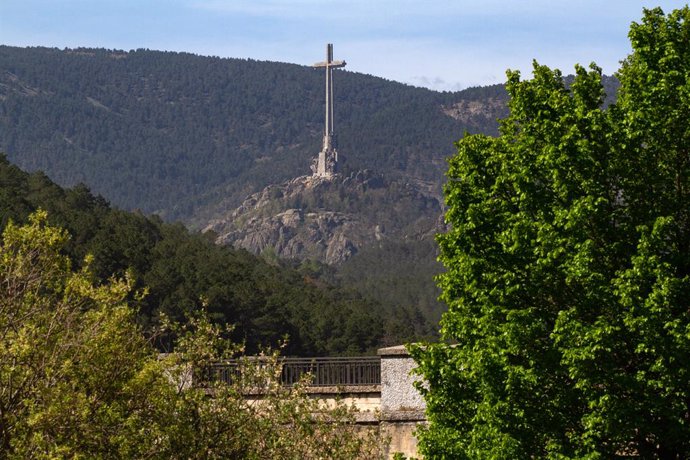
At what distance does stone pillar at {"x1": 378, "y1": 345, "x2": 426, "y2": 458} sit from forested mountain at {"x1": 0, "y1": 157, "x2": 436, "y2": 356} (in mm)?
50829

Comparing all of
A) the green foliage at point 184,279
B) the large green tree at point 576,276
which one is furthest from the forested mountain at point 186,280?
the large green tree at point 576,276

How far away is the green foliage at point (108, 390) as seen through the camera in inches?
619

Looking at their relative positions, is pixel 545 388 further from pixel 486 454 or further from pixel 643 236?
pixel 643 236

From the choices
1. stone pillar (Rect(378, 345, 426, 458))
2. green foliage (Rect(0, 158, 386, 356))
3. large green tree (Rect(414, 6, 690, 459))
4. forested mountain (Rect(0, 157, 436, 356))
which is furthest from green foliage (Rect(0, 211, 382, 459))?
forested mountain (Rect(0, 157, 436, 356))

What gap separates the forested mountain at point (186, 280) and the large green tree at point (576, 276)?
5465 cm

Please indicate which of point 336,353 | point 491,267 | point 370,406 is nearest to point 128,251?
point 336,353

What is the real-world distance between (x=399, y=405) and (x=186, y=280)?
6375 cm

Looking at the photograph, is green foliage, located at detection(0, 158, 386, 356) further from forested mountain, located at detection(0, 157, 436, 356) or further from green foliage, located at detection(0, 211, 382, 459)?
green foliage, located at detection(0, 211, 382, 459)

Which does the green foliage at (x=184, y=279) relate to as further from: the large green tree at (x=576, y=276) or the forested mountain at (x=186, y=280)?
the large green tree at (x=576, y=276)

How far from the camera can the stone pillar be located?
2320 cm

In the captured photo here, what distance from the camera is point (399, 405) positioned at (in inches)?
921

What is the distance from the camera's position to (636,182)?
1856 cm

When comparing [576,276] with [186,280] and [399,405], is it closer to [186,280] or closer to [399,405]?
[399,405]

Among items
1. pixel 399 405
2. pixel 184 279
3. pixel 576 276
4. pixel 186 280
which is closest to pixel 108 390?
pixel 576 276
